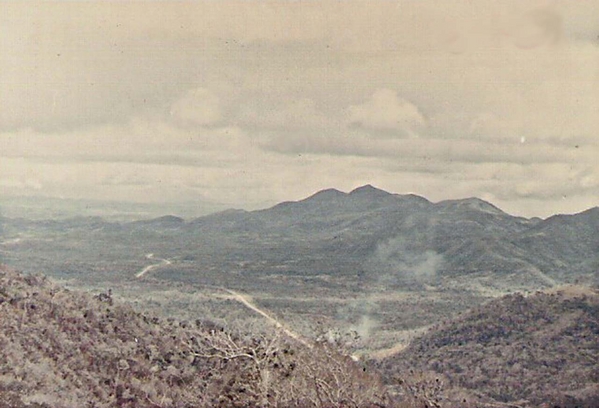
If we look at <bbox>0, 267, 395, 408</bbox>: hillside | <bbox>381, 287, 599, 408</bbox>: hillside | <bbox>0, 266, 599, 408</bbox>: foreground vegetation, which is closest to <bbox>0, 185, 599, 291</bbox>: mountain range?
<bbox>381, 287, 599, 408</bbox>: hillside

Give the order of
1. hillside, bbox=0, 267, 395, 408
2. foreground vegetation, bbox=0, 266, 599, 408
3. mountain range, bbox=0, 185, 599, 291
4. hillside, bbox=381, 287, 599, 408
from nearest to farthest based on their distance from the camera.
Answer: hillside, bbox=0, 267, 395, 408 → foreground vegetation, bbox=0, 266, 599, 408 → hillside, bbox=381, 287, 599, 408 → mountain range, bbox=0, 185, 599, 291

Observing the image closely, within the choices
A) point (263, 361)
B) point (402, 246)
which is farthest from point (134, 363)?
point (402, 246)

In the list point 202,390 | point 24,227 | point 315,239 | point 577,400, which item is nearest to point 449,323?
point 577,400

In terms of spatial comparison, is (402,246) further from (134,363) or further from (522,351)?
(134,363)

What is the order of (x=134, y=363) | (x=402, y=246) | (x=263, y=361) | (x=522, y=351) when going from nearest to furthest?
(x=263, y=361) < (x=134, y=363) < (x=522, y=351) < (x=402, y=246)

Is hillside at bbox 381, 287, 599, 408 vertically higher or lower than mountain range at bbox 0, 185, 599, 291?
lower

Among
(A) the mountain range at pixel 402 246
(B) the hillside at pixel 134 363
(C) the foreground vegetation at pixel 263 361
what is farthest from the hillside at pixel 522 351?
(A) the mountain range at pixel 402 246

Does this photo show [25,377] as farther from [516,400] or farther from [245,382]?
[516,400]

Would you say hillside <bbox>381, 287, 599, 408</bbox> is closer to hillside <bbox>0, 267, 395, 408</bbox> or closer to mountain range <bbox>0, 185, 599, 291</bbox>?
hillside <bbox>0, 267, 395, 408</bbox>
